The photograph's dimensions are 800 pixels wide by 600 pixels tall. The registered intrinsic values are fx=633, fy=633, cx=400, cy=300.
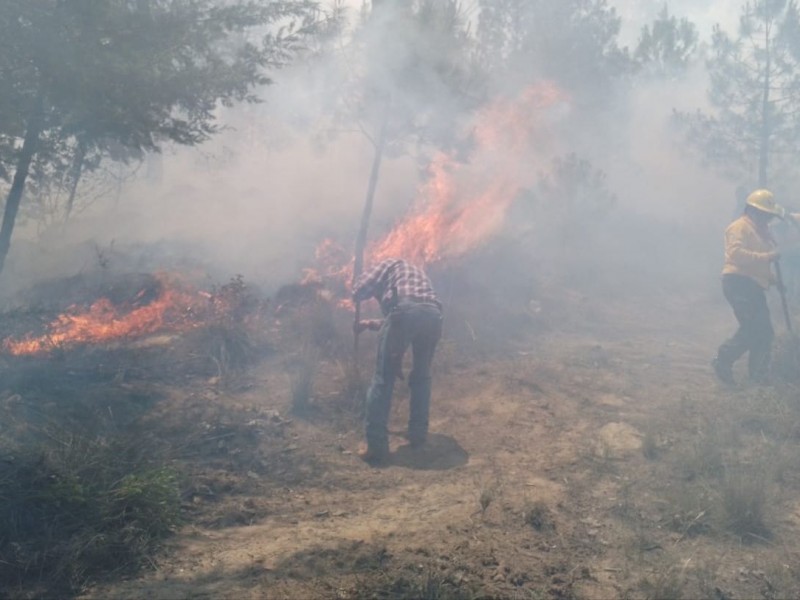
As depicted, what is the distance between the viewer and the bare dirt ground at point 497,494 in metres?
3.58

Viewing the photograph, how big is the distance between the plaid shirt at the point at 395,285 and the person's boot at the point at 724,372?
4.12 m

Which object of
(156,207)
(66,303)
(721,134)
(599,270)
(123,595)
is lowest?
(123,595)

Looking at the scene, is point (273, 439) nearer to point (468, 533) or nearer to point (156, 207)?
point (468, 533)

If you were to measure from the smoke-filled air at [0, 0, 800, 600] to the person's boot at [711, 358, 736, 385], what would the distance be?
42 millimetres

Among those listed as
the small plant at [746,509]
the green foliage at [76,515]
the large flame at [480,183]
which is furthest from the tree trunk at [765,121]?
the green foliage at [76,515]

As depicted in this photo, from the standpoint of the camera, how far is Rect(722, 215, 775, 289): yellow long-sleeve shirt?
7.90 m

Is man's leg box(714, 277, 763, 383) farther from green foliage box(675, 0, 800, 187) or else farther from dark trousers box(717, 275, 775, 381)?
green foliage box(675, 0, 800, 187)

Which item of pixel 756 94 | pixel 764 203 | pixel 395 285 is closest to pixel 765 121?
pixel 756 94

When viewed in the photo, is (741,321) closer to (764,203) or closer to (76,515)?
(764,203)

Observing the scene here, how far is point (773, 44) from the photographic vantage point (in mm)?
19531

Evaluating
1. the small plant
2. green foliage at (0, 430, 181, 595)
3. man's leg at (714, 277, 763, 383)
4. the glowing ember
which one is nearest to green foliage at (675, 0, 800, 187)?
man's leg at (714, 277, 763, 383)

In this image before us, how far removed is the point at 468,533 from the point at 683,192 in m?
27.2

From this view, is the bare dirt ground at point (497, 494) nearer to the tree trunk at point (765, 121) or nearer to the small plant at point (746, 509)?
the small plant at point (746, 509)

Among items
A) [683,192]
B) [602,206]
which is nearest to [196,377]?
[602,206]
